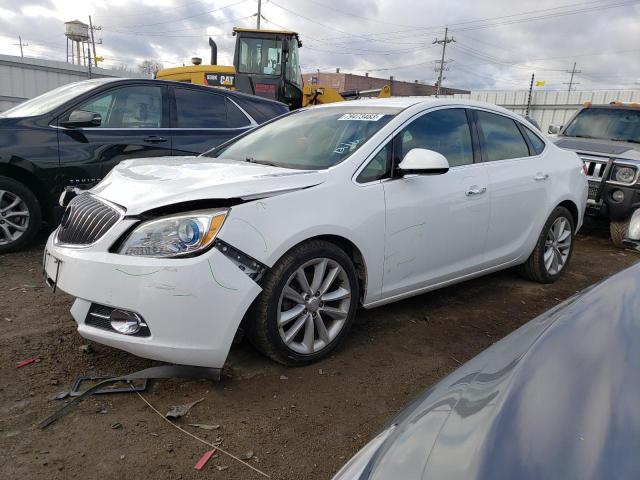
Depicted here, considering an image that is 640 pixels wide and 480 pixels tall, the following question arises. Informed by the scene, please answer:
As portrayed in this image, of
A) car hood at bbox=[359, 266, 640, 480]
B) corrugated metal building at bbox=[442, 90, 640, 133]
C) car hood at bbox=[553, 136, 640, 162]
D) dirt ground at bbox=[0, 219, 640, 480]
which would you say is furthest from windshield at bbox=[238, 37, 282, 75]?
corrugated metal building at bbox=[442, 90, 640, 133]

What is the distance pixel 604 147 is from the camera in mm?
7035

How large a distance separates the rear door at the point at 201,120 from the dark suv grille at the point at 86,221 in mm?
2467

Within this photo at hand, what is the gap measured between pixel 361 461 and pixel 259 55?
1224 cm

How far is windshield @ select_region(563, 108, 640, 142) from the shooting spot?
7672 mm

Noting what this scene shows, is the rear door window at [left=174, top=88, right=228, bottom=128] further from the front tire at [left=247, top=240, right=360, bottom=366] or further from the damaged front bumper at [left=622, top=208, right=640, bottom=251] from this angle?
the damaged front bumper at [left=622, top=208, right=640, bottom=251]

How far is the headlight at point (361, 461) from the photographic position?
1282 millimetres

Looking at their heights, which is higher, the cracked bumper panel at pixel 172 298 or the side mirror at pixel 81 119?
the side mirror at pixel 81 119

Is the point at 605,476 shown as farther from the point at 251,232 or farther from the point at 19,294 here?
the point at 19,294

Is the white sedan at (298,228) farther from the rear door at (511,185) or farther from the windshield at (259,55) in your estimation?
the windshield at (259,55)

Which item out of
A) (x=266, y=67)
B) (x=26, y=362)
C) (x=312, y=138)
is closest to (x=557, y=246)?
(x=312, y=138)

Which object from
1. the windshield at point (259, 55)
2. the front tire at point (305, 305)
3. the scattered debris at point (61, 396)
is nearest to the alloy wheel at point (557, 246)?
the front tire at point (305, 305)

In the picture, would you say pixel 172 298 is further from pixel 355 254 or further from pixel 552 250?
pixel 552 250

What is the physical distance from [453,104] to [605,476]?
3294 mm

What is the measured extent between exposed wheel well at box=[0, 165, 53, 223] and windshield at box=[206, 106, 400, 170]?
1.92m
